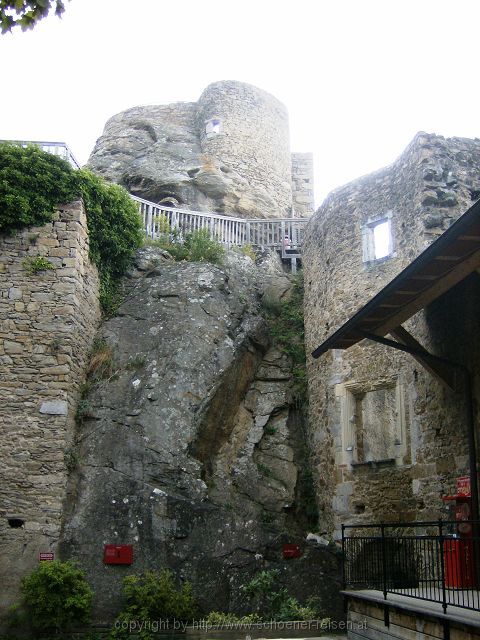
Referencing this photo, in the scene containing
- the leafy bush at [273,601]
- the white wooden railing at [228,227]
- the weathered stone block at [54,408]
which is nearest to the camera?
the leafy bush at [273,601]

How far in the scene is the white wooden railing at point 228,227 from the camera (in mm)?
16734

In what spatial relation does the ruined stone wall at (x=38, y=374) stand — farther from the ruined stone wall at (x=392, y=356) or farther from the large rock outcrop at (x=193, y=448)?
the ruined stone wall at (x=392, y=356)

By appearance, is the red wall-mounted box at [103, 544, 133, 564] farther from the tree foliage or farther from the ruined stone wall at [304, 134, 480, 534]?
the tree foliage

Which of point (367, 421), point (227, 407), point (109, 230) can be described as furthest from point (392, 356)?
point (109, 230)

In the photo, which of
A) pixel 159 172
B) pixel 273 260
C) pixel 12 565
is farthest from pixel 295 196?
pixel 12 565

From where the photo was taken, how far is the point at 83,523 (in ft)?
36.4

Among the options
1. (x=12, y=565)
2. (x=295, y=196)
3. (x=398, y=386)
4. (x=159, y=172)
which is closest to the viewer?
(x=12, y=565)

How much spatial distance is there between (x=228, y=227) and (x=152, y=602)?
32.9 feet

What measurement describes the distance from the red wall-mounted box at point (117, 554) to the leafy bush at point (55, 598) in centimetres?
53

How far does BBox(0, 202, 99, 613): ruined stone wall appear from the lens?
35.8 feet

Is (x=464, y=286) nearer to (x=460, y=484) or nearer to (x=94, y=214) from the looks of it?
(x=460, y=484)

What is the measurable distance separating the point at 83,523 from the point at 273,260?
326 inches

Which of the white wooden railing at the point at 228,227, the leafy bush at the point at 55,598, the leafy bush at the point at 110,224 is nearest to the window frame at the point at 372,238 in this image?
the white wooden railing at the point at 228,227

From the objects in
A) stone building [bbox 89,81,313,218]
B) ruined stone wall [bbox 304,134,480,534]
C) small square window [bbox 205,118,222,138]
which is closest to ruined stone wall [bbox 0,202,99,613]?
ruined stone wall [bbox 304,134,480,534]
